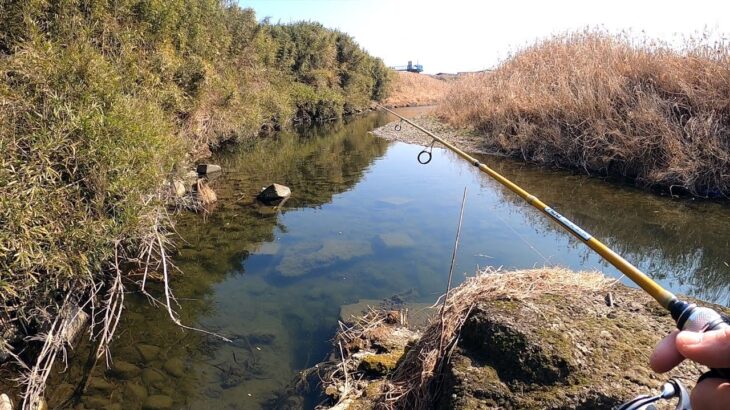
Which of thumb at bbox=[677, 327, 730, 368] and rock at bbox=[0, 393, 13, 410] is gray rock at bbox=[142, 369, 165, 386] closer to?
rock at bbox=[0, 393, 13, 410]

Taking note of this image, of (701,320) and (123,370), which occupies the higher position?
(701,320)

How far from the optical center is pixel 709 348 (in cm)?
108

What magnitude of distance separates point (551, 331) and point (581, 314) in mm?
362

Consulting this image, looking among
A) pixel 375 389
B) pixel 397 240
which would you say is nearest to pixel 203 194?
pixel 397 240

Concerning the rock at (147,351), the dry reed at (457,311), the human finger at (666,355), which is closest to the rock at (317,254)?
the rock at (147,351)

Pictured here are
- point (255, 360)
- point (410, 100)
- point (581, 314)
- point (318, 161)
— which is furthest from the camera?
point (410, 100)

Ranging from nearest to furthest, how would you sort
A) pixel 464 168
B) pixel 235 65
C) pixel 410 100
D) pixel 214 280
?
1. pixel 214 280
2. pixel 464 168
3. pixel 235 65
4. pixel 410 100

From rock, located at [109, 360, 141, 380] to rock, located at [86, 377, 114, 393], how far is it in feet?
0.45

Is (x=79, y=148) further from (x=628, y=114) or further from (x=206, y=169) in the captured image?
(x=628, y=114)

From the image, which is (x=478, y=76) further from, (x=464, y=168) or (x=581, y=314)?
(x=581, y=314)

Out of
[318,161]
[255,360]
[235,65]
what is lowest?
[255,360]

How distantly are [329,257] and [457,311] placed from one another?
16.9 ft

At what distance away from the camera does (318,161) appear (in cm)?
1894

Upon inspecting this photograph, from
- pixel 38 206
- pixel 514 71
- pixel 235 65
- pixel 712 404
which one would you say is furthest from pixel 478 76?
pixel 712 404
